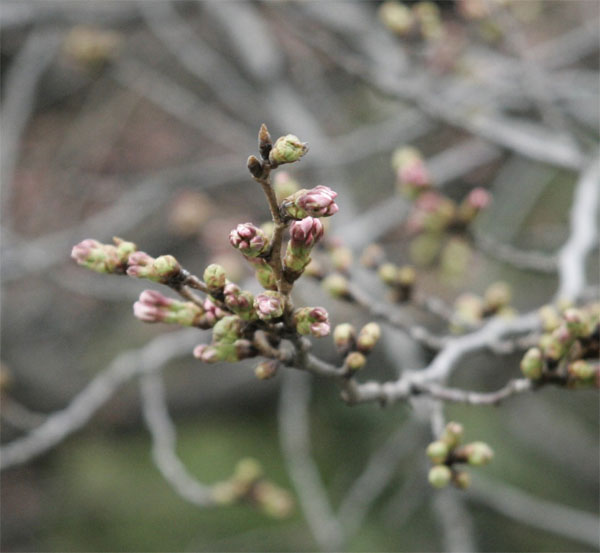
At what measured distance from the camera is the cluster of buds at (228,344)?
1.00 m

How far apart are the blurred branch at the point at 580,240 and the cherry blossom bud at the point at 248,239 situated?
1.00 m

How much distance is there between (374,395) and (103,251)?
57 cm

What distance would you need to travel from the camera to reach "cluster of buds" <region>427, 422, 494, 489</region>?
1224 millimetres

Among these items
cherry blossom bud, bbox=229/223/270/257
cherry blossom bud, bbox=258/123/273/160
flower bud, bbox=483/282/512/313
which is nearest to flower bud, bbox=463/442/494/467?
flower bud, bbox=483/282/512/313

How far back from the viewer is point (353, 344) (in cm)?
124

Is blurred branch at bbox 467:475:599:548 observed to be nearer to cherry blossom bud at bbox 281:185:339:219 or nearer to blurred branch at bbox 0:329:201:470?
blurred branch at bbox 0:329:201:470

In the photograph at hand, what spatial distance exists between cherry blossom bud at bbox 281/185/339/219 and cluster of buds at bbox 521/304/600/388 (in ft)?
1.95

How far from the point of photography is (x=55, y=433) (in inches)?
80.0

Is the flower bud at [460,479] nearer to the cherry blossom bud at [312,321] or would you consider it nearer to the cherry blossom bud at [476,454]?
the cherry blossom bud at [476,454]

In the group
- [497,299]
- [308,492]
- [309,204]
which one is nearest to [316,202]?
[309,204]

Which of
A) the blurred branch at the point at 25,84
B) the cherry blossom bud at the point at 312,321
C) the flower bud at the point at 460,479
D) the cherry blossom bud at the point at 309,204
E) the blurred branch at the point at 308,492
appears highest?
the blurred branch at the point at 25,84

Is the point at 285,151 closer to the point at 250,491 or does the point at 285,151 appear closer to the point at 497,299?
the point at 497,299

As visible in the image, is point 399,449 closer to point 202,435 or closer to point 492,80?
point 492,80

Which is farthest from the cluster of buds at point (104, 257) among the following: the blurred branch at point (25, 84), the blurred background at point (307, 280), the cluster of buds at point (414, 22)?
the blurred branch at point (25, 84)
